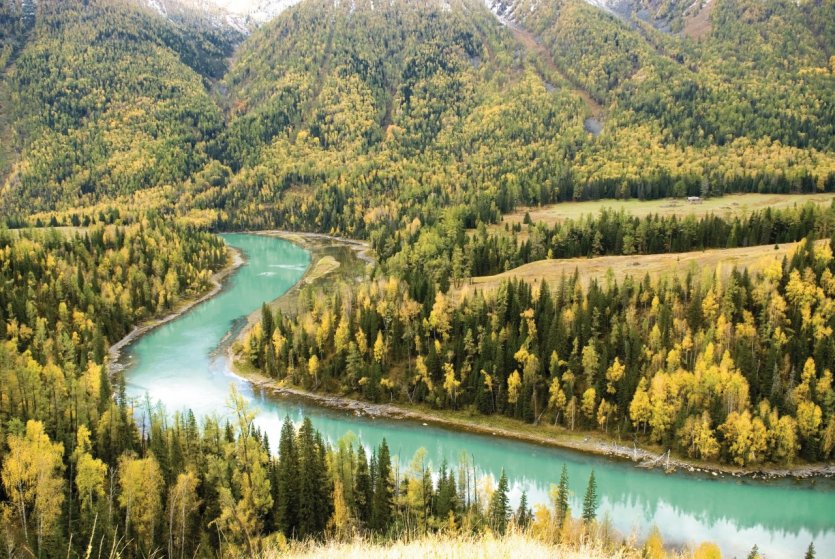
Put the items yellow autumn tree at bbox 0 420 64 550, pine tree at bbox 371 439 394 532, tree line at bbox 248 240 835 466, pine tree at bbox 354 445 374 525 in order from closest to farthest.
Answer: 1. yellow autumn tree at bbox 0 420 64 550
2. pine tree at bbox 371 439 394 532
3. pine tree at bbox 354 445 374 525
4. tree line at bbox 248 240 835 466

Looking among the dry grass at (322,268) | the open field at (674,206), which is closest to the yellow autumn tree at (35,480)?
the dry grass at (322,268)

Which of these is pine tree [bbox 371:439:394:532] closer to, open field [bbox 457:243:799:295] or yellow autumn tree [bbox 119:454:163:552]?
yellow autumn tree [bbox 119:454:163:552]

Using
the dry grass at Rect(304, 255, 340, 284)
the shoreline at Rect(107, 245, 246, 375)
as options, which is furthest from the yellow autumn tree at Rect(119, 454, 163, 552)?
the dry grass at Rect(304, 255, 340, 284)

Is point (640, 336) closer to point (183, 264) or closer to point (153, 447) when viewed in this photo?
point (153, 447)

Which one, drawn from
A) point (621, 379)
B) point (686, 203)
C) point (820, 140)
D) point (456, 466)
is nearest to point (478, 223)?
point (686, 203)

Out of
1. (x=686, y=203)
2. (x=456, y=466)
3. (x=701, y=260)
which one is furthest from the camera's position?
(x=686, y=203)
